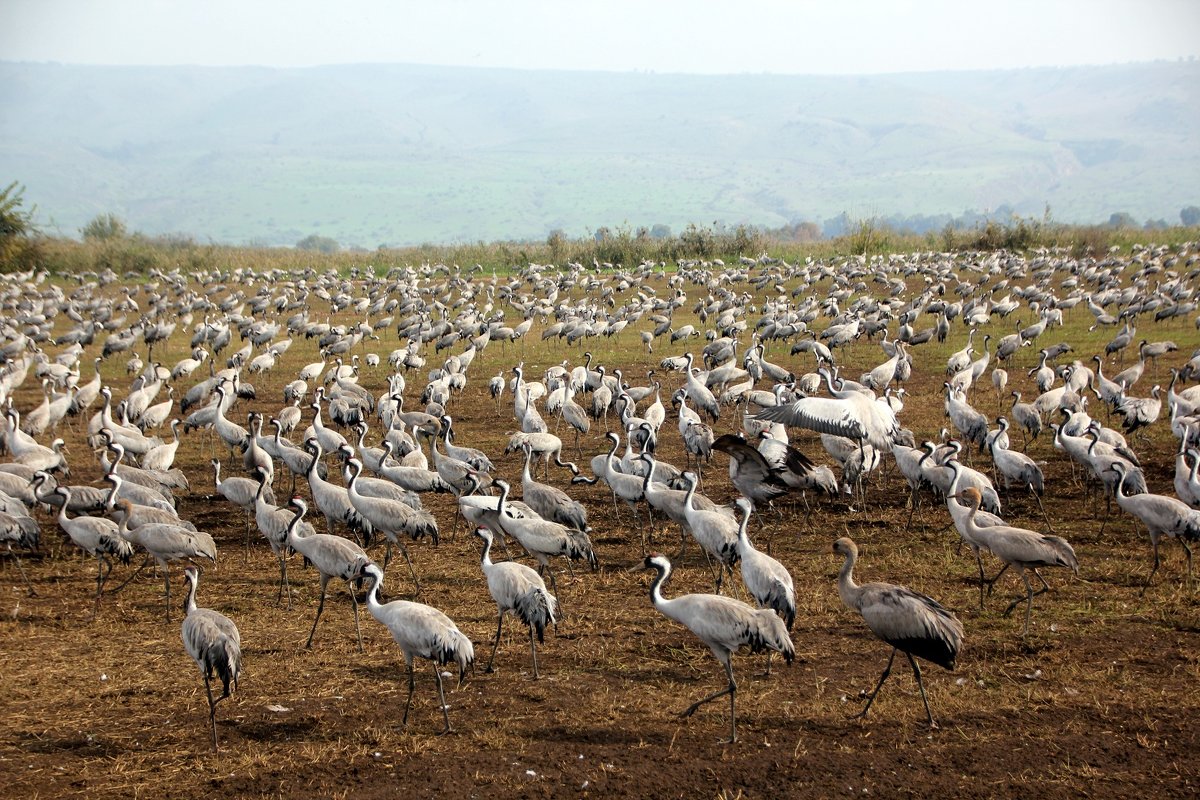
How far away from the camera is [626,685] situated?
670 centimetres

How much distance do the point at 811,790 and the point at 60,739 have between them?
14.5ft

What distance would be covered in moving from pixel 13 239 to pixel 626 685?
38.2 metres

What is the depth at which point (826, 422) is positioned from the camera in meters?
10.3

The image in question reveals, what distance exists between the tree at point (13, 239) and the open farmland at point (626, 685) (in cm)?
3081

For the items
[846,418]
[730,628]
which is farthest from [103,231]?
[730,628]

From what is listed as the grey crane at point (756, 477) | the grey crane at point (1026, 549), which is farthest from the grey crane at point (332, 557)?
the grey crane at point (1026, 549)

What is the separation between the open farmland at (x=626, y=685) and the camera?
5551mm

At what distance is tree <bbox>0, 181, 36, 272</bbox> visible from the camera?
3662cm

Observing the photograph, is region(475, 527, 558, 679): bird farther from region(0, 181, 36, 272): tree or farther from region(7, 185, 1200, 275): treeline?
region(0, 181, 36, 272): tree

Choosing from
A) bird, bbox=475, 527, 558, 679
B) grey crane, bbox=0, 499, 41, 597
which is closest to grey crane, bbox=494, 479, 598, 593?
bird, bbox=475, 527, 558, 679

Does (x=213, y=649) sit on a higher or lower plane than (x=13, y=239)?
A: lower

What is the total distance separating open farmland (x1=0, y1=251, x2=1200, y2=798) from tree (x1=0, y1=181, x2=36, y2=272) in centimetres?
3081

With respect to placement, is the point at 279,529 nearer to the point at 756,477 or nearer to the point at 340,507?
the point at 340,507

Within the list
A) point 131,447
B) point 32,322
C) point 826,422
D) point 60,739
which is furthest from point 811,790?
point 32,322
